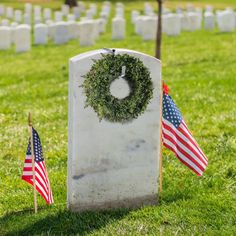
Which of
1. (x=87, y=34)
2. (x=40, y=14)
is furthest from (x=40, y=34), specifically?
(x=40, y=14)

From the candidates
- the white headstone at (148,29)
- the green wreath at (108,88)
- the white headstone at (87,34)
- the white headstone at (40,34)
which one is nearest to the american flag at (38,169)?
the green wreath at (108,88)

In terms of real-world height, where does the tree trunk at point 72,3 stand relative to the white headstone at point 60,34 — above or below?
below

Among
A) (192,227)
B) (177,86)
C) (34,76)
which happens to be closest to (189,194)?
(192,227)

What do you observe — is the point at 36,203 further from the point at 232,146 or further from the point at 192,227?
the point at 232,146

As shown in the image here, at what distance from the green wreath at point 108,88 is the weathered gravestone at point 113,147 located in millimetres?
14

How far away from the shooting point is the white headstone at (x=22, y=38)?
63.7ft

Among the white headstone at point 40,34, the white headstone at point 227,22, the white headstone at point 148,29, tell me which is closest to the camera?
the white headstone at point 148,29

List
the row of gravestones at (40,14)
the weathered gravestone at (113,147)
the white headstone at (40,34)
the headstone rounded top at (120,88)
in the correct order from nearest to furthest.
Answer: the weathered gravestone at (113,147) < the headstone rounded top at (120,88) < the white headstone at (40,34) < the row of gravestones at (40,14)

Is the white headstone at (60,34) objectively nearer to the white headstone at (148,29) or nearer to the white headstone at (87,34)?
the white headstone at (87,34)

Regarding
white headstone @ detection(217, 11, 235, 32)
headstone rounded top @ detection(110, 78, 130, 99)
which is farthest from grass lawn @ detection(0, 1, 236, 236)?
white headstone @ detection(217, 11, 235, 32)

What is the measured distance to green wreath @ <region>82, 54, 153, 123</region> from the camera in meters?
6.08

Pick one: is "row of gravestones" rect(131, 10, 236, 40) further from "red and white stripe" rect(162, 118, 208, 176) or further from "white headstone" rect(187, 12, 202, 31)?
"red and white stripe" rect(162, 118, 208, 176)

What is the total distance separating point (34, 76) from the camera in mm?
14898

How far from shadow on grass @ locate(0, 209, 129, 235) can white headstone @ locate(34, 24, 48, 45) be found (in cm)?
1573
